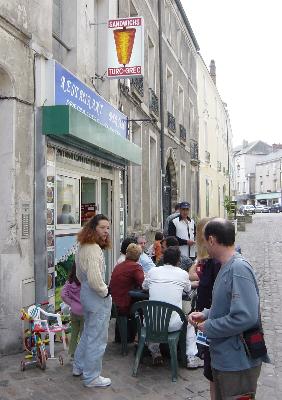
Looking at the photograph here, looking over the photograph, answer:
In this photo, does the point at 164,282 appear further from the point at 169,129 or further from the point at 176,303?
the point at 169,129

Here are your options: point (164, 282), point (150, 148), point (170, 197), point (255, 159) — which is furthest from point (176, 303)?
point (255, 159)

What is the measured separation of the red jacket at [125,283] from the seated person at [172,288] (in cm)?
50

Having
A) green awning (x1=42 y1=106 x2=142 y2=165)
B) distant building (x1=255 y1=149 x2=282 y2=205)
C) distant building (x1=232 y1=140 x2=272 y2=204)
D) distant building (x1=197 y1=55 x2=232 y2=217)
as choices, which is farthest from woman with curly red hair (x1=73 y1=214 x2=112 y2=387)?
distant building (x1=232 y1=140 x2=272 y2=204)

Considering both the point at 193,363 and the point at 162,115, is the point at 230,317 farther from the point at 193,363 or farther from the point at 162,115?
the point at 162,115

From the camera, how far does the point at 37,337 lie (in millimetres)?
5305

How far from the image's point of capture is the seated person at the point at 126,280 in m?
5.88

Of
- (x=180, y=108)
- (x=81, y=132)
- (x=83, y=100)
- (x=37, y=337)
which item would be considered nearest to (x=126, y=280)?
(x=37, y=337)

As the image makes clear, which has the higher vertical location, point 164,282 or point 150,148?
point 150,148

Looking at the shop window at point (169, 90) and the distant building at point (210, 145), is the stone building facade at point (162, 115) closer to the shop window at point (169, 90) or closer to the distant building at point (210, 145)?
the shop window at point (169, 90)

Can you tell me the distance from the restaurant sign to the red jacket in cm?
245

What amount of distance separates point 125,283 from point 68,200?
212 cm

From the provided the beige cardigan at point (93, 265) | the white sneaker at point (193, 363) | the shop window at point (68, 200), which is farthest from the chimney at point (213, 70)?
the beige cardigan at point (93, 265)

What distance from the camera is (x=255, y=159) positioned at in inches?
3460

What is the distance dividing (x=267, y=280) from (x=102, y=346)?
725 centimetres
